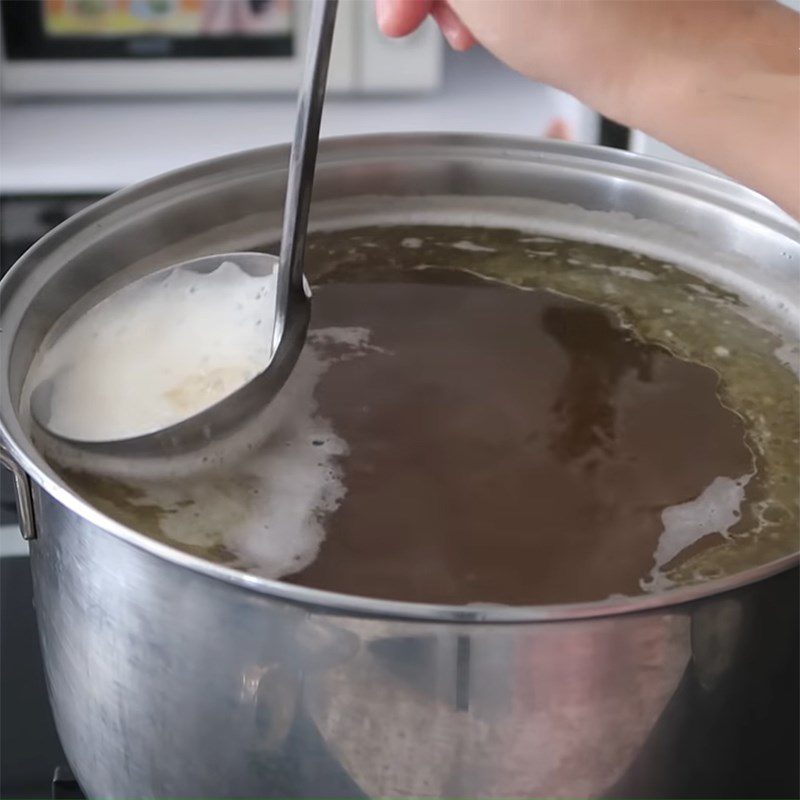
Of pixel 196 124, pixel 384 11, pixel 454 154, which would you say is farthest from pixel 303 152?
pixel 196 124

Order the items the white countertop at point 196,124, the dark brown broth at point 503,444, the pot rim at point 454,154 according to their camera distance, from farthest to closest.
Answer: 1. the white countertop at point 196,124
2. the dark brown broth at point 503,444
3. the pot rim at point 454,154

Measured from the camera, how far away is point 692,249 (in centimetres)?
75

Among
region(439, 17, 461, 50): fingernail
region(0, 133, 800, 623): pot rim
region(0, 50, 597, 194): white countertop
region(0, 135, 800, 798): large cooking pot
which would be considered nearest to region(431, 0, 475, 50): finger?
region(439, 17, 461, 50): fingernail

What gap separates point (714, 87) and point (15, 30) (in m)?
1.00

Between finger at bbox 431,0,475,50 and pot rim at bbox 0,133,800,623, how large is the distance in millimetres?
151

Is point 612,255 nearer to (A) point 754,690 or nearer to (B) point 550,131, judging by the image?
(A) point 754,690

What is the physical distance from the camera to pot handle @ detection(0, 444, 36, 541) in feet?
1.65

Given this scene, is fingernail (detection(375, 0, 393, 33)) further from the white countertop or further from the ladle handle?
the white countertop

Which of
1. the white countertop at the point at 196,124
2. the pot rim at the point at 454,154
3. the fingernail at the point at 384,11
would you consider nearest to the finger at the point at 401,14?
the fingernail at the point at 384,11

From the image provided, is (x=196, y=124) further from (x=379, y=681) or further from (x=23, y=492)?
(x=379, y=681)

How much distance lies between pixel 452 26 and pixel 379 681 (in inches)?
13.5

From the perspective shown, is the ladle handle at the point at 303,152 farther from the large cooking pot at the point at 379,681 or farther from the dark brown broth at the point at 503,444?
the large cooking pot at the point at 379,681

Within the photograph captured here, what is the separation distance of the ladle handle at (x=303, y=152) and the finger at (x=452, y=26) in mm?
63

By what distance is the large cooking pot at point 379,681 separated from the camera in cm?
43
